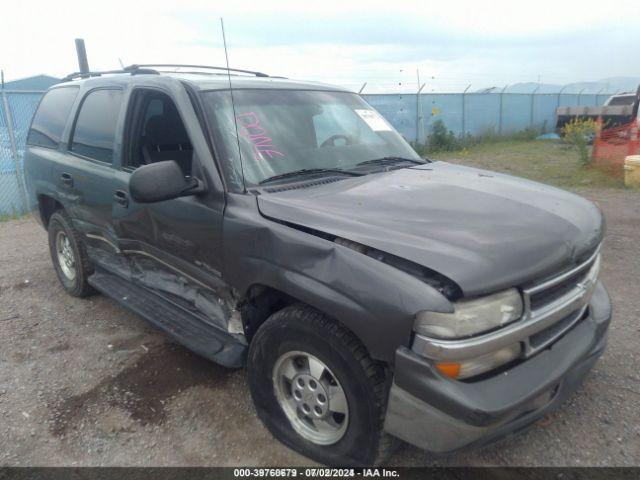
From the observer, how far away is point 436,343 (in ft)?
6.06

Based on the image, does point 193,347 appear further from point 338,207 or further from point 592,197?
point 592,197

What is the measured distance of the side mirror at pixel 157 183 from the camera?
2518mm

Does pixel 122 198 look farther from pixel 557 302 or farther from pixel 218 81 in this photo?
pixel 557 302

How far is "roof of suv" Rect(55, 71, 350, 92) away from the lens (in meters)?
3.03

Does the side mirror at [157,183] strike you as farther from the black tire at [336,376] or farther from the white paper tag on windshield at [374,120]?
the white paper tag on windshield at [374,120]

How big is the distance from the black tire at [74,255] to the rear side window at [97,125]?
74cm

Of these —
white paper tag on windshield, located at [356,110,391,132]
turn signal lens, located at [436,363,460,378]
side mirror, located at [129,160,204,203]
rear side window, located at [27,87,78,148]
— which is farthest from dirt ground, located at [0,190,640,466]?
white paper tag on windshield, located at [356,110,391,132]

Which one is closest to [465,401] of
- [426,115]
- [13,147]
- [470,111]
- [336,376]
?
[336,376]

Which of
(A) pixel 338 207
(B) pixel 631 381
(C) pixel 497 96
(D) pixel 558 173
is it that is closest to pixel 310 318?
(A) pixel 338 207

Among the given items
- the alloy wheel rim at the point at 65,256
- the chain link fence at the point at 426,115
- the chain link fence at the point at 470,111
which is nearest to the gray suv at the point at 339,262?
the alloy wheel rim at the point at 65,256

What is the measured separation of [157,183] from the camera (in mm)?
2543

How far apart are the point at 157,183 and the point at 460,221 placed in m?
1.53

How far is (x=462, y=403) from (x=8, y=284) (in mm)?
5035

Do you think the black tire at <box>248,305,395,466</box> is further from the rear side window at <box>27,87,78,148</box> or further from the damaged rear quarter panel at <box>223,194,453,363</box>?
the rear side window at <box>27,87,78,148</box>
